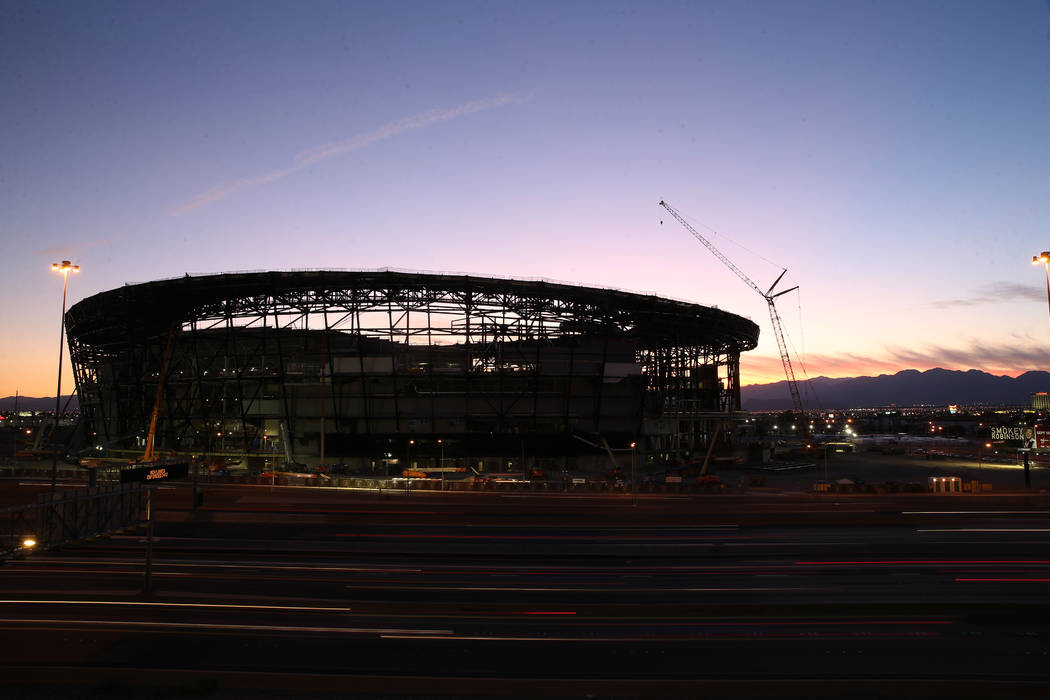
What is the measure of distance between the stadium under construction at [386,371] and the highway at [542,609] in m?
32.4

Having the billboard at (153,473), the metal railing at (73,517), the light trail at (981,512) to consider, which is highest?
the billboard at (153,473)

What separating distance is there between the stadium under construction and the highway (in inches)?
1276

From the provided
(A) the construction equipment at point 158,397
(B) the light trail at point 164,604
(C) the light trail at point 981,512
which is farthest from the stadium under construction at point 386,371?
(B) the light trail at point 164,604

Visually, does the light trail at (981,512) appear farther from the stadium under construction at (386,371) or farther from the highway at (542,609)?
the stadium under construction at (386,371)

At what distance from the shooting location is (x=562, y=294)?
191 feet

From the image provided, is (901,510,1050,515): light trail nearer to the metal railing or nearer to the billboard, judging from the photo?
the billboard

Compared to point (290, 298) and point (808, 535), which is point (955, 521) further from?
point (290, 298)

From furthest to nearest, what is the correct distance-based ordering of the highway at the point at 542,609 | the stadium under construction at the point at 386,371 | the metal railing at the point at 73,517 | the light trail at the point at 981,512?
the stadium under construction at the point at 386,371, the light trail at the point at 981,512, the metal railing at the point at 73,517, the highway at the point at 542,609

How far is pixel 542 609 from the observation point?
1502cm

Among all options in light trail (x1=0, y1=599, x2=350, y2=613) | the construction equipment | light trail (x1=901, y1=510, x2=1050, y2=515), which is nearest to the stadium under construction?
the construction equipment

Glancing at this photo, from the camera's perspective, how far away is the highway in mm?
10969

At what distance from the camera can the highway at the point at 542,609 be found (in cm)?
1097

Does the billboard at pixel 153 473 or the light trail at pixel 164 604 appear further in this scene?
the billboard at pixel 153 473

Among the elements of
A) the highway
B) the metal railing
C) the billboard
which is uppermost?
the billboard
